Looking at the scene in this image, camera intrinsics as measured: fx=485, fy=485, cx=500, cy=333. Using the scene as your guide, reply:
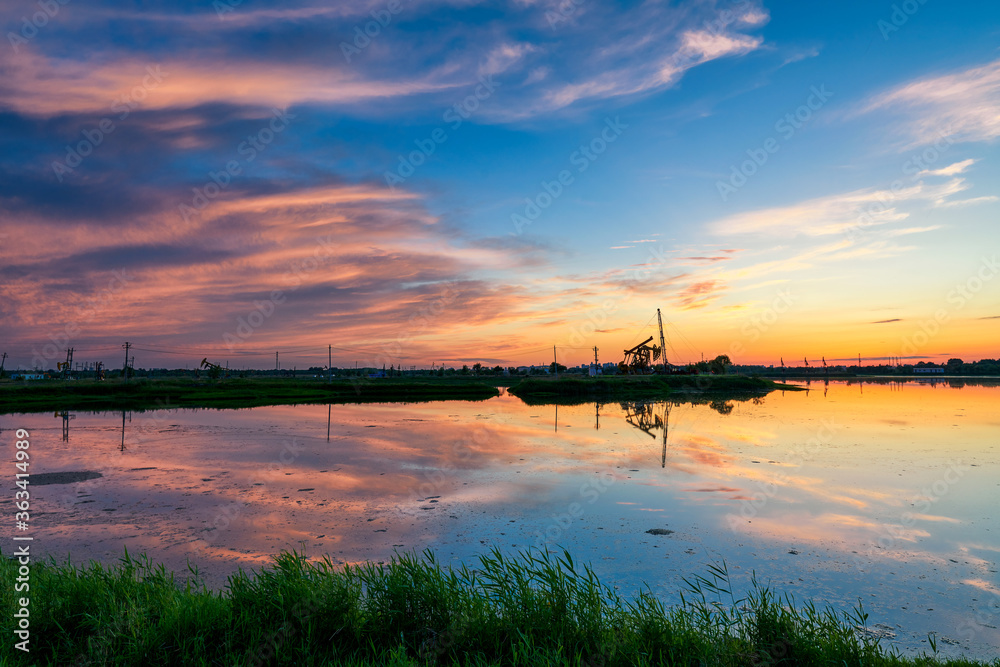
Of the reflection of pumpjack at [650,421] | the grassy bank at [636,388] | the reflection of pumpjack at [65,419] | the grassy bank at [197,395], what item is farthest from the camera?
the grassy bank at [636,388]

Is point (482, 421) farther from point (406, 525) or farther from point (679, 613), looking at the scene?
point (679, 613)

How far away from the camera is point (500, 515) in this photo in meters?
9.25

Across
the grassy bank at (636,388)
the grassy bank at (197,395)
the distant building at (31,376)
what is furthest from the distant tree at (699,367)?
the distant building at (31,376)

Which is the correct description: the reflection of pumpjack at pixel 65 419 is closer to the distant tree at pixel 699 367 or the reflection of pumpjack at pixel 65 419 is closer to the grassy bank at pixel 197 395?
the grassy bank at pixel 197 395

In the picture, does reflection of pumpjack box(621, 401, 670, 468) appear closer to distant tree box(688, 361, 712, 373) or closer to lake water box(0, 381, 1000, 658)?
lake water box(0, 381, 1000, 658)

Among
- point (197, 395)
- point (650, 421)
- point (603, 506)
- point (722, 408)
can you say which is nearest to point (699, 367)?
point (722, 408)

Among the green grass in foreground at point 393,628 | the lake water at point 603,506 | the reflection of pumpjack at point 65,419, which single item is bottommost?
the lake water at point 603,506

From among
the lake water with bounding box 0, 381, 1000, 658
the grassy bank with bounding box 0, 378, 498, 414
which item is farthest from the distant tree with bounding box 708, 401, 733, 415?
the grassy bank with bounding box 0, 378, 498, 414

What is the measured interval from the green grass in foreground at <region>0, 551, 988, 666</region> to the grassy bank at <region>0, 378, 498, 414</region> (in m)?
35.7

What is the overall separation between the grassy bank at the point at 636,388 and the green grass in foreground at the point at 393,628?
41.4 metres

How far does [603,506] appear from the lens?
9.87 m

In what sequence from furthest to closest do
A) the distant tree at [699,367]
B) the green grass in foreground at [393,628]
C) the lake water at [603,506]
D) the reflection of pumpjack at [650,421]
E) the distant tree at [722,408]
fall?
the distant tree at [699,367] < the distant tree at [722,408] < the reflection of pumpjack at [650,421] < the lake water at [603,506] < the green grass in foreground at [393,628]

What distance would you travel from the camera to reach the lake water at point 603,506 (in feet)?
21.5

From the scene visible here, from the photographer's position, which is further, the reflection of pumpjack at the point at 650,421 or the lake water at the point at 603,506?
the reflection of pumpjack at the point at 650,421
